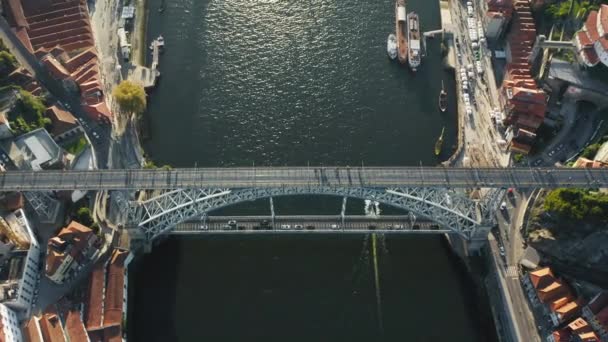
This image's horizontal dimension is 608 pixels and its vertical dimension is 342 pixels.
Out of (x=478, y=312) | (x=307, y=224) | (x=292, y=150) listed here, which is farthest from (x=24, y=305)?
(x=478, y=312)

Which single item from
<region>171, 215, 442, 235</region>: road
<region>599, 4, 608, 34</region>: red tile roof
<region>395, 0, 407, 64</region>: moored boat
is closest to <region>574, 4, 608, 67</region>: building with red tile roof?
<region>599, 4, 608, 34</region>: red tile roof

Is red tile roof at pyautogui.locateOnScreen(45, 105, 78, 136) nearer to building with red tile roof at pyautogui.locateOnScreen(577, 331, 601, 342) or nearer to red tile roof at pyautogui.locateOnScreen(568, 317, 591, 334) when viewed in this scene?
red tile roof at pyautogui.locateOnScreen(568, 317, 591, 334)

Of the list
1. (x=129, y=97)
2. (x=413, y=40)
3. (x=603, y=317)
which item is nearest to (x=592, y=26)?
(x=413, y=40)

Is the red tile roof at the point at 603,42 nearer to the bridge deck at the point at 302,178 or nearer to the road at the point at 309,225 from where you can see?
the bridge deck at the point at 302,178

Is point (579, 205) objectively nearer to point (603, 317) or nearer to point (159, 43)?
point (603, 317)

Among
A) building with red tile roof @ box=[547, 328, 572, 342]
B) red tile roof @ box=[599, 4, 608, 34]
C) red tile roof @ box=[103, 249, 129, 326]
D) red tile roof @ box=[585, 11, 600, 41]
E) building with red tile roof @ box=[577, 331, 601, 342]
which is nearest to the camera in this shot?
→ building with red tile roof @ box=[577, 331, 601, 342]

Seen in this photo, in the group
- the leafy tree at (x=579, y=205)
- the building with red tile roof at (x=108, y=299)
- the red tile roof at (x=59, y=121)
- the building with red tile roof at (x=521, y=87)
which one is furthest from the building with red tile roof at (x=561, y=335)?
the red tile roof at (x=59, y=121)

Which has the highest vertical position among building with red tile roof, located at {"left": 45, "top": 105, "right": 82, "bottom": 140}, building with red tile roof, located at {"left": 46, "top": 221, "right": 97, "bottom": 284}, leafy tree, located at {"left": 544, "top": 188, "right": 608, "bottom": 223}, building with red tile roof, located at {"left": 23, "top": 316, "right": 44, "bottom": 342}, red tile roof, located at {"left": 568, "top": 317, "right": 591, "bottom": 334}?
building with red tile roof, located at {"left": 45, "top": 105, "right": 82, "bottom": 140}

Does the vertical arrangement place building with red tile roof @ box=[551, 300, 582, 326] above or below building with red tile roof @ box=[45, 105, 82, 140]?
below
